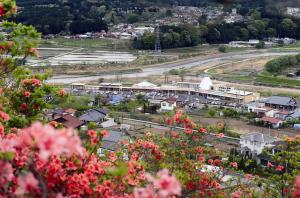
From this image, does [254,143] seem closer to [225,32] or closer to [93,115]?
[93,115]

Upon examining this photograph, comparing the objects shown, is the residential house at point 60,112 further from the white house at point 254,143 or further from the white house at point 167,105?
the white house at point 254,143

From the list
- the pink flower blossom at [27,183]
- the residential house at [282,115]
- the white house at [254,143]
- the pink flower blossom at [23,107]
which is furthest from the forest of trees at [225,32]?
the pink flower blossom at [27,183]

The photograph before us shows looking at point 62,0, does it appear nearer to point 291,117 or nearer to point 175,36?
point 175,36

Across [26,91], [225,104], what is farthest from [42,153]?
[225,104]

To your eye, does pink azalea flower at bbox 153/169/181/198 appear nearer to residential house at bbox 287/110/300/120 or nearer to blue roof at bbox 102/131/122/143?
blue roof at bbox 102/131/122/143

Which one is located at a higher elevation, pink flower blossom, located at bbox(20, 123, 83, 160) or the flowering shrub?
pink flower blossom, located at bbox(20, 123, 83, 160)

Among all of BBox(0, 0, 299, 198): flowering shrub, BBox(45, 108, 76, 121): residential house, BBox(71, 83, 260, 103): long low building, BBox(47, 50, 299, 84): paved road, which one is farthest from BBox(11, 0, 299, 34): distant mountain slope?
A: BBox(0, 0, 299, 198): flowering shrub

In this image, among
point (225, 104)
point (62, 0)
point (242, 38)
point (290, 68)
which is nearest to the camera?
point (225, 104)
